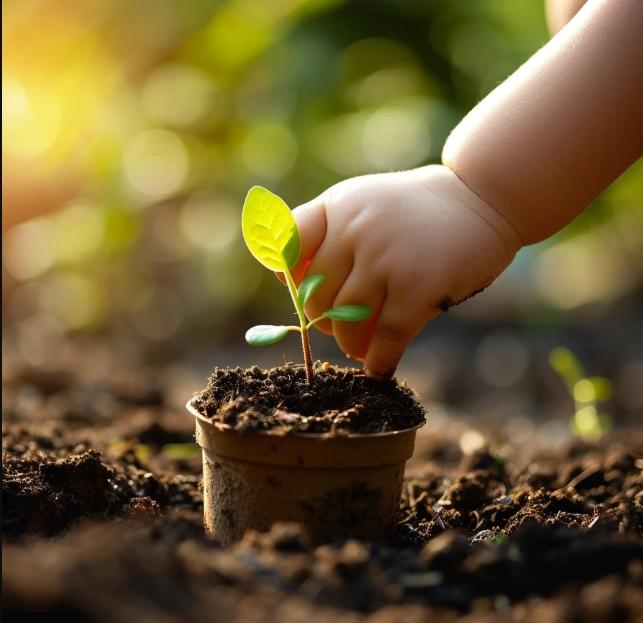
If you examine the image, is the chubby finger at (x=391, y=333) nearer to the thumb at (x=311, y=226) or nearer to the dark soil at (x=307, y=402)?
the dark soil at (x=307, y=402)

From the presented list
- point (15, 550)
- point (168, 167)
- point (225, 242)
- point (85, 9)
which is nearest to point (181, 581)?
point (15, 550)

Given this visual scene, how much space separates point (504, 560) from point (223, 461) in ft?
1.31

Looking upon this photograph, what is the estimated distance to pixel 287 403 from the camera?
3.97ft

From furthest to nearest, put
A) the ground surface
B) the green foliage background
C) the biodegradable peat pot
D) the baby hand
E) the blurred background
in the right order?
the green foliage background
the blurred background
the baby hand
the biodegradable peat pot
the ground surface

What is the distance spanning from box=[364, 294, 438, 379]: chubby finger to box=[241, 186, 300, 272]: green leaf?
155 millimetres

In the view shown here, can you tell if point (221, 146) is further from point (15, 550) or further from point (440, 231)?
point (15, 550)

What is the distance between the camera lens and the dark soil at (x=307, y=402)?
3.70 feet

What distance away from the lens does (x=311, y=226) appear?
128cm

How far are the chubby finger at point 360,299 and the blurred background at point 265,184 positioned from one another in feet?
7.25

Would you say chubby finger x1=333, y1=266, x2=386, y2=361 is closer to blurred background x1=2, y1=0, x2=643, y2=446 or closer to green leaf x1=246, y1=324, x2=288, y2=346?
green leaf x1=246, y1=324, x2=288, y2=346

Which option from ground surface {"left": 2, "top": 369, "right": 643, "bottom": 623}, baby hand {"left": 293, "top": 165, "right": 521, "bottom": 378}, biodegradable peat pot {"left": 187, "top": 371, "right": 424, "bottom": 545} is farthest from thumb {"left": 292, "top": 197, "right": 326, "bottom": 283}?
ground surface {"left": 2, "top": 369, "right": 643, "bottom": 623}

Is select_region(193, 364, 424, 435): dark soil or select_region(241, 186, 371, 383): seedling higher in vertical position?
select_region(241, 186, 371, 383): seedling

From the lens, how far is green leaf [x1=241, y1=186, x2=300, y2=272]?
117cm

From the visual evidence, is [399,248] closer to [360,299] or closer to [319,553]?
[360,299]
